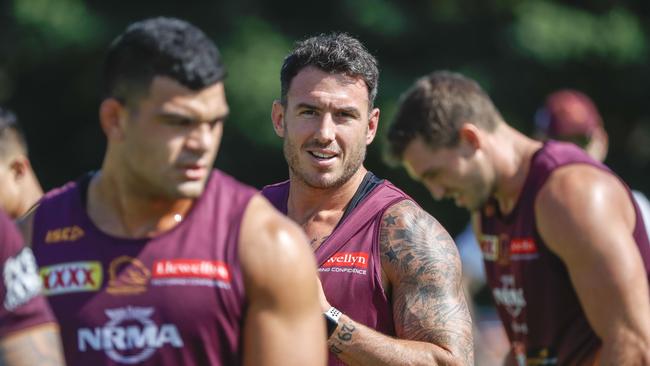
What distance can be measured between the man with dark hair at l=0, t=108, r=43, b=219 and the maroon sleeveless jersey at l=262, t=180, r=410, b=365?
6.14 ft

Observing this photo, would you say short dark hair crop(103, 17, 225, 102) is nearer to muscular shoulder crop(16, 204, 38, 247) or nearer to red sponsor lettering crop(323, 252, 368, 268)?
muscular shoulder crop(16, 204, 38, 247)

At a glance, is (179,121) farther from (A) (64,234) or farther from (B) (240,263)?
(A) (64,234)

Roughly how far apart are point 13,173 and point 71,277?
2.41 meters

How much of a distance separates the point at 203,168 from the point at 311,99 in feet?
5.18

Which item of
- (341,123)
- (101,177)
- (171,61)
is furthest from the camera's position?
(341,123)

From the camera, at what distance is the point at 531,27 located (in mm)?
16016

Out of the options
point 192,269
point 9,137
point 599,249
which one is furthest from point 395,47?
point 192,269

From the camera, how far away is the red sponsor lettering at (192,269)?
14.0 ft

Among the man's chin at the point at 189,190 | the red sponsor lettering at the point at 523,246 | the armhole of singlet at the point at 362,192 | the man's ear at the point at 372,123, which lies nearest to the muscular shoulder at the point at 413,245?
the armhole of singlet at the point at 362,192

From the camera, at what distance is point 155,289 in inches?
170

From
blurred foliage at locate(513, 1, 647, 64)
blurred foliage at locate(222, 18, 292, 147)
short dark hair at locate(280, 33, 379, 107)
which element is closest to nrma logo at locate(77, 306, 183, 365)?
short dark hair at locate(280, 33, 379, 107)

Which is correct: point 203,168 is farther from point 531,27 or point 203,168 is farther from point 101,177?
point 531,27

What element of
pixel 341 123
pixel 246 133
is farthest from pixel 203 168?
pixel 246 133

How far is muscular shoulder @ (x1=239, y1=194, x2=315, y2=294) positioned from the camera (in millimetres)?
4266
